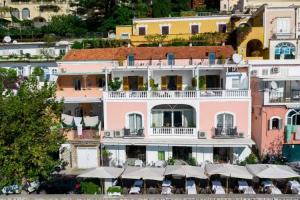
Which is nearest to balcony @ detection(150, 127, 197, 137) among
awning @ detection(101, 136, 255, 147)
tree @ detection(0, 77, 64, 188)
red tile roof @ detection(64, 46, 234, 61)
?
awning @ detection(101, 136, 255, 147)

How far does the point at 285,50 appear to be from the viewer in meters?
38.8

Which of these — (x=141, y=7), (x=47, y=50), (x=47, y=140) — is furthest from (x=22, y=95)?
(x=141, y=7)

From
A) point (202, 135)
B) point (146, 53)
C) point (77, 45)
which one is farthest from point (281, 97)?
point (77, 45)

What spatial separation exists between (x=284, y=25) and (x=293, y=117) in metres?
16.3

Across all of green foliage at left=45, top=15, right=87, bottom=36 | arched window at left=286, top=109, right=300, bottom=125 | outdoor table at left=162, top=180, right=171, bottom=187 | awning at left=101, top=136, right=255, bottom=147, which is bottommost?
outdoor table at left=162, top=180, right=171, bottom=187

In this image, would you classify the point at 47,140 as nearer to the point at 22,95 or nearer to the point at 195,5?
the point at 22,95

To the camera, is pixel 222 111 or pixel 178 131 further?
pixel 178 131

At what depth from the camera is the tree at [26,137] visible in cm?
1992

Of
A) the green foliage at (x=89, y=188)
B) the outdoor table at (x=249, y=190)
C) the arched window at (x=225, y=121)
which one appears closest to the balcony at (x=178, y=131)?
the arched window at (x=225, y=121)

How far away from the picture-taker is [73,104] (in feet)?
110

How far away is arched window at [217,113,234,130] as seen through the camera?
28812mm

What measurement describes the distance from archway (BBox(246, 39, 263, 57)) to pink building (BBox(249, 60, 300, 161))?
13019 millimetres

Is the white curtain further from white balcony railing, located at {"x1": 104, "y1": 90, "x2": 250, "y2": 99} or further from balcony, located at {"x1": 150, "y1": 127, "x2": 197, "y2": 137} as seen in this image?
white balcony railing, located at {"x1": 104, "y1": 90, "x2": 250, "y2": 99}

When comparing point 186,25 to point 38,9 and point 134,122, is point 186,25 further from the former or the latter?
point 38,9
